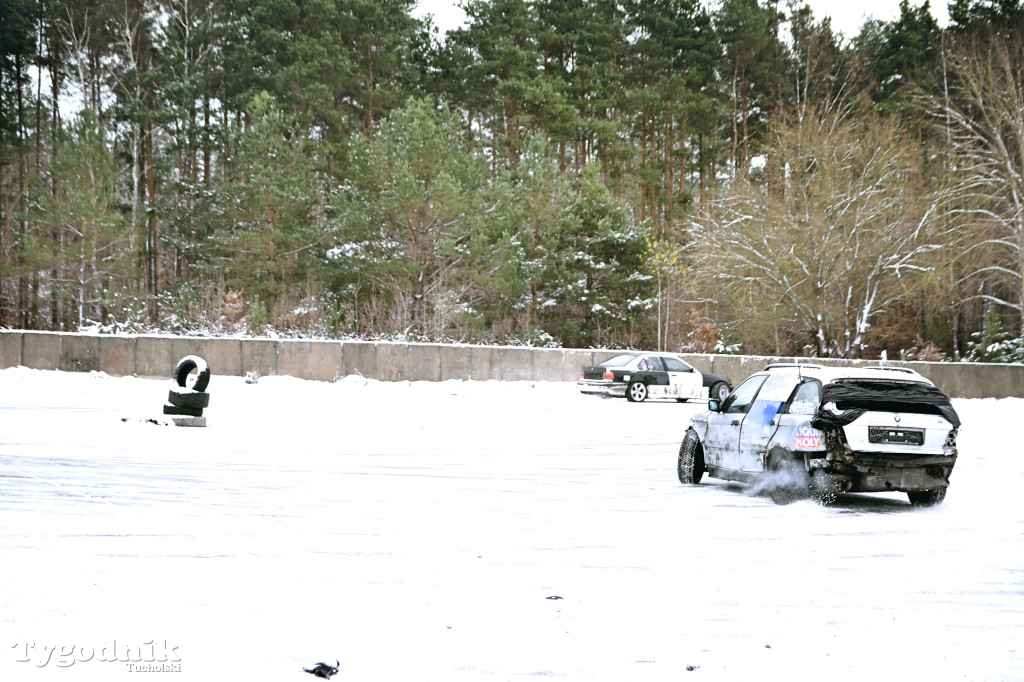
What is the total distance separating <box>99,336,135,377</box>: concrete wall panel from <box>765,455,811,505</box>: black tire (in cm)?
2402

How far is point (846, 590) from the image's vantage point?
22.9ft

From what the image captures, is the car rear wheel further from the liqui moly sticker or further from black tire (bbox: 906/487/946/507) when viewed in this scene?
the liqui moly sticker

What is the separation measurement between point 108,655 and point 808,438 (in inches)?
304

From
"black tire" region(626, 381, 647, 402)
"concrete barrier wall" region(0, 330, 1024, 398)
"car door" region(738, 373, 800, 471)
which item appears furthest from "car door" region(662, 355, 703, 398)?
"car door" region(738, 373, 800, 471)

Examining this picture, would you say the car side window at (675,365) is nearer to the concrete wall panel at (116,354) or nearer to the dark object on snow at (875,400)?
the concrete wall panel at (116,354)

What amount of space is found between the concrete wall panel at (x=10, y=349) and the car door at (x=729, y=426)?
24.9 metres

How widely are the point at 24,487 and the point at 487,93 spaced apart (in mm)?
47935

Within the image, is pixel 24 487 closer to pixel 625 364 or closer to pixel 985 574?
pixel 985 574

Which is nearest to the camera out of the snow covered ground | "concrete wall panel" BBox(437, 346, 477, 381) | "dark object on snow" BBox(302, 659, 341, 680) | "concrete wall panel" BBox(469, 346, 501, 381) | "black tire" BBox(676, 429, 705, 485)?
"dark object on snow" BBox(302, 659, 341, 680)

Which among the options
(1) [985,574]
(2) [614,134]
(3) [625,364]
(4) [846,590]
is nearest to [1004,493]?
(1) [985,574]

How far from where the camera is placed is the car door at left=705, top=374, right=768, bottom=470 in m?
12.5

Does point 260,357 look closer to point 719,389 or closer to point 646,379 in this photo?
point 646,379

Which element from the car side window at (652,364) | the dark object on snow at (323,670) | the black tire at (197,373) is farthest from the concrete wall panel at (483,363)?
the dark object on snow at (323,670)

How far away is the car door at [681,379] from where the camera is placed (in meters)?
30.6
